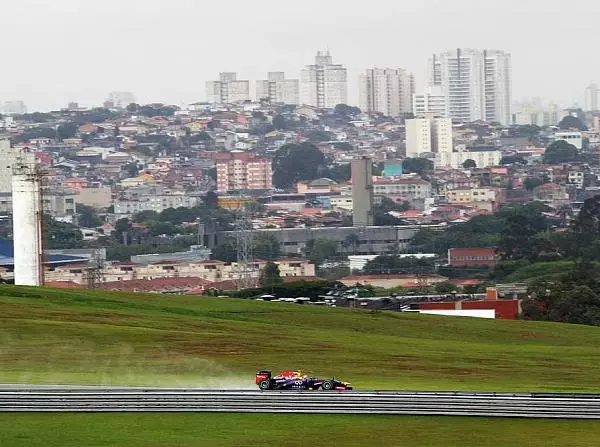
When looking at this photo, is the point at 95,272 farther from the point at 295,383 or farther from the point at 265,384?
the point at 295,383

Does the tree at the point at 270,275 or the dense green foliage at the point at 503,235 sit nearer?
the tree at the point at 270,275

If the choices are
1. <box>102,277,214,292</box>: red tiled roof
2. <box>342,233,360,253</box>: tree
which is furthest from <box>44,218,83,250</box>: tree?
<box>102,277,214,292</box>: red tiled roof

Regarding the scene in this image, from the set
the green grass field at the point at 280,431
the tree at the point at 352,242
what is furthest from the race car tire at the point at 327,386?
the tree at the point at 352,242

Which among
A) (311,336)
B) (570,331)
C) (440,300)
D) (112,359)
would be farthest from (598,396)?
(440,300)

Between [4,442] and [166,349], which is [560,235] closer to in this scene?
[166,349]

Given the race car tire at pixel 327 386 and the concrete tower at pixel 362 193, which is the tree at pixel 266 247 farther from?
the race car tire at pixel 327 386

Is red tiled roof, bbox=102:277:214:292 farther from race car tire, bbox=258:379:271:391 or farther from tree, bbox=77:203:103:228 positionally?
race car tire, bbox=258:379:271:391
